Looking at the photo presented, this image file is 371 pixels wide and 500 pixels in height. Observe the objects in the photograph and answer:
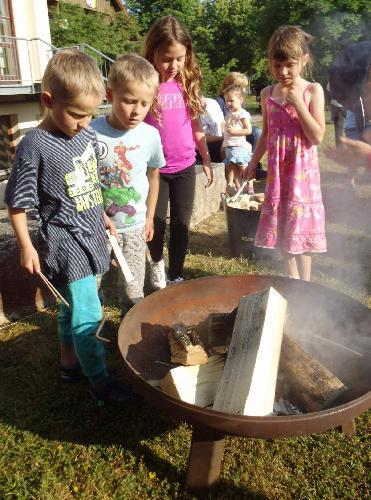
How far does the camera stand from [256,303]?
1.82 meters

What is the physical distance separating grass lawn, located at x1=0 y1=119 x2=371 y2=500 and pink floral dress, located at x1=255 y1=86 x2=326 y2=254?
121cm

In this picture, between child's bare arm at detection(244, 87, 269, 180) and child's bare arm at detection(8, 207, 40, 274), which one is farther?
child's bare arm at detection(244, 87, 269, 180)

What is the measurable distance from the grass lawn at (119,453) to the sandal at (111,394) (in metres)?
0.05

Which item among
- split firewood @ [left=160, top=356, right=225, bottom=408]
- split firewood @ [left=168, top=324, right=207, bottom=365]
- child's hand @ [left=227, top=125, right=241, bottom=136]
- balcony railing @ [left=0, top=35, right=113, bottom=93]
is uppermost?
balcony railing @ [left=0, top=35, right=113, bottom=93]

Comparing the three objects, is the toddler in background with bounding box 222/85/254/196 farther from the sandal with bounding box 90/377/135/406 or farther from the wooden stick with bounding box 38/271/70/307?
the wooden stick with bounding box 38/271/70/307

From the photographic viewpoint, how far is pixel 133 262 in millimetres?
2516

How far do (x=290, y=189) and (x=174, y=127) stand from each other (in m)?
0.88

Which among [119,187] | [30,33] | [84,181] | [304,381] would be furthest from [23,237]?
[30,33]

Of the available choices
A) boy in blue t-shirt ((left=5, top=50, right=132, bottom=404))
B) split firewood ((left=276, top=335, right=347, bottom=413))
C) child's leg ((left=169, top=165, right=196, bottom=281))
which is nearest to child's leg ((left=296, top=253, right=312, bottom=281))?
child's leg ((left=169, top=165, right=196, bottom=281))

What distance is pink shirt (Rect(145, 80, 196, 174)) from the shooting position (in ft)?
9.18

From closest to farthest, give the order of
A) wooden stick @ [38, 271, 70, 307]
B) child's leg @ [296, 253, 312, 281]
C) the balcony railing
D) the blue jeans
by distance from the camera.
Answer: wooden stick @ [38, 271, 70, 307] < the blue jeans < child's leg @ [296, 253, 312, 281] < the balcony railing

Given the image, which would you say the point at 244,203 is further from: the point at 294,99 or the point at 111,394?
the point at 111,394

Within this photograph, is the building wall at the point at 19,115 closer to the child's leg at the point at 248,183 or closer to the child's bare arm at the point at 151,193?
the child's leg at the point at 248,183

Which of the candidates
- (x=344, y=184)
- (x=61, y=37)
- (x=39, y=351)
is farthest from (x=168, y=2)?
(x=39, y=351)
